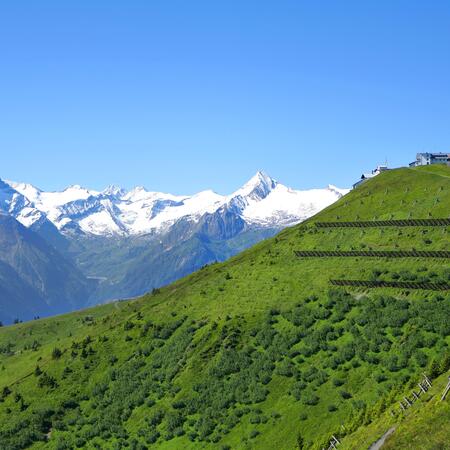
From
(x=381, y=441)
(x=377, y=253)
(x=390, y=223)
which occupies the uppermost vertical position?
(x=390, y=223)

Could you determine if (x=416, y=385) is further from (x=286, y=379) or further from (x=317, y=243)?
(x=317, y=243)

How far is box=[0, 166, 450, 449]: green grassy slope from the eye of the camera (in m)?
93.0

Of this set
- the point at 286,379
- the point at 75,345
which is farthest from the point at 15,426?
the point at 286,379

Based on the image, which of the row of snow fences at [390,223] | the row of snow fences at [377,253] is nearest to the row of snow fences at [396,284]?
the row of snow fences at [377,253]

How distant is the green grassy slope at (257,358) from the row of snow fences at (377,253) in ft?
7.09

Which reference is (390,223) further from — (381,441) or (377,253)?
(381,441)

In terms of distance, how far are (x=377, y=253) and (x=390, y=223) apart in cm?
1810

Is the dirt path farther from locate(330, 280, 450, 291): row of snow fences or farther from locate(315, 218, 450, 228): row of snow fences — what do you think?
locate(315, 218, 450, 228): row of snow fences

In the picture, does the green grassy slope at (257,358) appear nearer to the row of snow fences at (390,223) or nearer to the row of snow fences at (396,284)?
the row of snow fences at (396,284)

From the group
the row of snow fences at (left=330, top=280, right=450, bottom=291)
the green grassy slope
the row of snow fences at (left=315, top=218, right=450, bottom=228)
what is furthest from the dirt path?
the row of snow fences at (left=315, top=218, right=450, bottom=228)

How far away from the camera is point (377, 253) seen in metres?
135

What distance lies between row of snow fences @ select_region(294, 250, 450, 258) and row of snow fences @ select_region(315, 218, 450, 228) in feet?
47.2

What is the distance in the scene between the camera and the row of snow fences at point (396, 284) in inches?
4331

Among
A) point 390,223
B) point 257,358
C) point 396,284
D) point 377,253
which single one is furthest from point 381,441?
point 390,223
